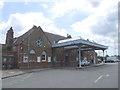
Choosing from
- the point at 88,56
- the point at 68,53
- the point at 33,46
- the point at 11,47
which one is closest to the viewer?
the point at 33,46

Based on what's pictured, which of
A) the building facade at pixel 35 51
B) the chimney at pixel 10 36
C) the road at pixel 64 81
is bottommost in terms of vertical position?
the road at pixel 64 81

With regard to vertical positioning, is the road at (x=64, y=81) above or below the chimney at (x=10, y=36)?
below

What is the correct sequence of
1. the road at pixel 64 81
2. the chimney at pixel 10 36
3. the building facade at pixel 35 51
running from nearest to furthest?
the road at pixel 64 81 < the building facade at pixel 35 51 < the chimney at pixel 10 36

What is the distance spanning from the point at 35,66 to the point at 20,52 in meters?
4.08

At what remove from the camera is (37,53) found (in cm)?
3020

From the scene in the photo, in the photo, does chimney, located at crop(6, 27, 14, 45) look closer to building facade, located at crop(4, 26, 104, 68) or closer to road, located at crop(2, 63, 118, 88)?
building facade, located at crop(4, 26, 104, 68)

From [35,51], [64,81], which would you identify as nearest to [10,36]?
[35,51]

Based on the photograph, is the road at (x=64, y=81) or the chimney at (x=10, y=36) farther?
the chimney at (x=10, y=36)

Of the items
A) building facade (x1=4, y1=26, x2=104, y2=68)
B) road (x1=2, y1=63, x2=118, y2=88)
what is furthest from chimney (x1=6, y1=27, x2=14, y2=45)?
road (x1=2, y1=63, x2=118, y2=88)

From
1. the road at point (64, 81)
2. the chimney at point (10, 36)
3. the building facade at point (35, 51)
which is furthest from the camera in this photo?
the chimney at point (10, 36)

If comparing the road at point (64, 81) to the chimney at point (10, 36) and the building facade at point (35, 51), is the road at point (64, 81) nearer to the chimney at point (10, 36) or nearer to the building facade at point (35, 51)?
the building facade at point (35, 51)

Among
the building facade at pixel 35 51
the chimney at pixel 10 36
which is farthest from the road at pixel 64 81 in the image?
the chimney at pixel 10 36

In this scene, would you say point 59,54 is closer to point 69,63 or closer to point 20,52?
point 69,63

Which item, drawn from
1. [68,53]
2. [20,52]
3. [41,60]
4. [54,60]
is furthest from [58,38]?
[20,52]
